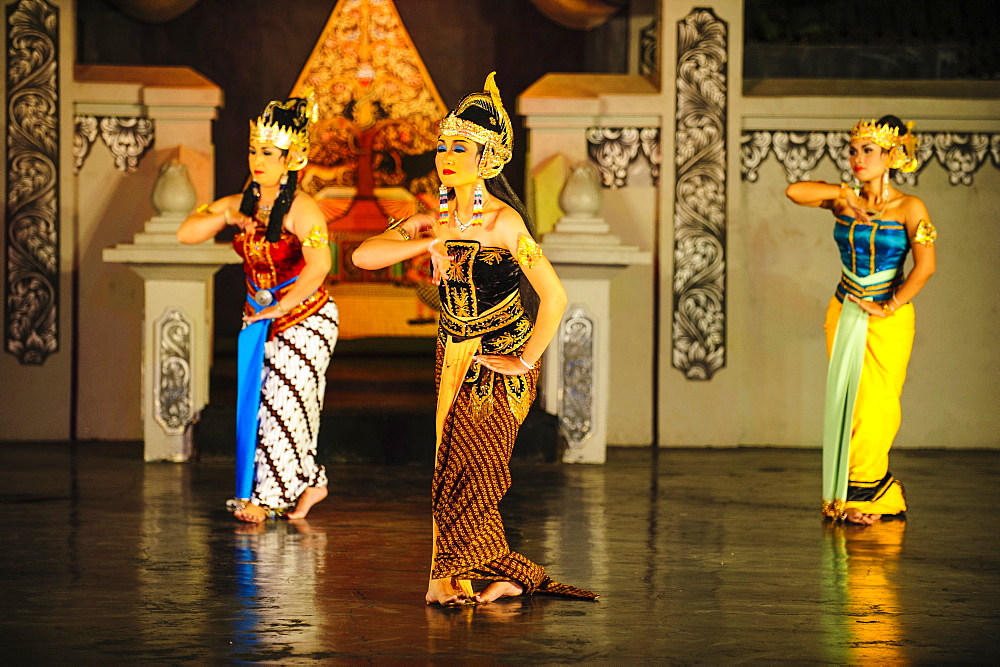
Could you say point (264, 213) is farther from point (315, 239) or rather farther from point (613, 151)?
point (613, 151)

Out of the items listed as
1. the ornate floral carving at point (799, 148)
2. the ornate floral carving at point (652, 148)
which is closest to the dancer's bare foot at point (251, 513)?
the ornate floral carving at point (652, 148)

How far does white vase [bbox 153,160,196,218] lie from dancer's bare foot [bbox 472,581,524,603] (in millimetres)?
4026

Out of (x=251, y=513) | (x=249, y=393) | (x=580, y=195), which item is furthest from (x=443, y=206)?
(x=580, y=195)

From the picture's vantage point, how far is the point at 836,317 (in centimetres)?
625

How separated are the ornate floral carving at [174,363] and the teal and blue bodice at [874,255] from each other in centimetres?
371

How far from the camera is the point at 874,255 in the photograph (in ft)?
19.9

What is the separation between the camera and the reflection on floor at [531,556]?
3.92 meters

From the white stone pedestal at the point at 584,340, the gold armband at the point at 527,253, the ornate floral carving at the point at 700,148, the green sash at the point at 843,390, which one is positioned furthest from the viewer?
the ornate floral carving at the point at 700,148

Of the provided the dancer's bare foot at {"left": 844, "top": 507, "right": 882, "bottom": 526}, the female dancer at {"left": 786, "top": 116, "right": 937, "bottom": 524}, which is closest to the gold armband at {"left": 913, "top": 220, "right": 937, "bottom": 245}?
the female dancer at {"left": 786, "top": 116, "right": 937, "bottom": 524}

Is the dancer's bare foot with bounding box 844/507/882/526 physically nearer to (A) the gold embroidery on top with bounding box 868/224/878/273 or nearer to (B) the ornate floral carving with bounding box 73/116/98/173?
(A) the gold embroidery on top with bounding box 868/224/878/273

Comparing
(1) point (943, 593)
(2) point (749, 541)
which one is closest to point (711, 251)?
(2) point (749, 541)

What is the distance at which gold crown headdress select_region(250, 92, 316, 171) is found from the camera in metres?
5.91

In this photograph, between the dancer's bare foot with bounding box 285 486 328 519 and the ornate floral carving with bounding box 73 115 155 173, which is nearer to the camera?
the dancer's bare foot with bounding box 285 486 328 519

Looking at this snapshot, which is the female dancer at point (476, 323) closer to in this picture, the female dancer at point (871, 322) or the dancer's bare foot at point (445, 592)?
the dancer's bare foot at point (445, 592)
